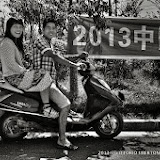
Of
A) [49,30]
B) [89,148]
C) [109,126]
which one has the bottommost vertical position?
[89,148]

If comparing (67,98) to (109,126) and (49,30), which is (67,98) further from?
(49,30)

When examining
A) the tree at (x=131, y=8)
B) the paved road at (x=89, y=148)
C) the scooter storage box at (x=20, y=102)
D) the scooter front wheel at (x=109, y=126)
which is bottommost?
the paved road at (x=89, y=148)


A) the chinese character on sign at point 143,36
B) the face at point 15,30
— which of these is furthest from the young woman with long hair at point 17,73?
the chinese character on sign at point 143,36

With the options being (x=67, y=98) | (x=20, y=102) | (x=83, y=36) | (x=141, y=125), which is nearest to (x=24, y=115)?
(x=20, y=102)

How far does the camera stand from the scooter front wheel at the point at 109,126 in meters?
4.41

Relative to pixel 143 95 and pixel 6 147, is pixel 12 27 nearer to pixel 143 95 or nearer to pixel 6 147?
pixel 6 147

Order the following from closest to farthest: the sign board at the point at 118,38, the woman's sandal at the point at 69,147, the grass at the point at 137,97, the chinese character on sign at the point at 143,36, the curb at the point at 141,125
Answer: the woman's sandal at the point at 69,147, the curb at the point at 141,125, the grass at the point at 137,97, the sign board at the point at 118,38, the chinese character on sign at the point at 143,36

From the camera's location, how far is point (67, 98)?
14.1 feet

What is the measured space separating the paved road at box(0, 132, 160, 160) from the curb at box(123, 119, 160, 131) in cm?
27

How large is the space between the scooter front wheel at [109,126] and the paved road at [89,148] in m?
0.10

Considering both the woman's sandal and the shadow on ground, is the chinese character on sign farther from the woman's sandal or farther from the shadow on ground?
the woman's sandal

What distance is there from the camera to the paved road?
12.2 feet

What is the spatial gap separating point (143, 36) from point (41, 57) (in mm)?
2954

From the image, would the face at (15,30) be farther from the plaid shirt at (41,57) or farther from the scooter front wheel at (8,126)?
the scooter front wheel at (8,126)
